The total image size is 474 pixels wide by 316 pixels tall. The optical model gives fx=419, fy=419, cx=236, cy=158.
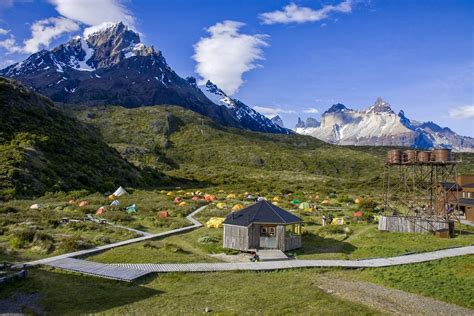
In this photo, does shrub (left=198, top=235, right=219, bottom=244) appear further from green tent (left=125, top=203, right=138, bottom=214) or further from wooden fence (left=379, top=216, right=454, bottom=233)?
green tent (left=125, top=203, right=138, bottom=214)

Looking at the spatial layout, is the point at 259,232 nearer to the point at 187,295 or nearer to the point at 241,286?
the point at 241,286

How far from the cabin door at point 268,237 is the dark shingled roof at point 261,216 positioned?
0.72 meters

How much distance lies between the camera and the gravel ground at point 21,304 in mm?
17944

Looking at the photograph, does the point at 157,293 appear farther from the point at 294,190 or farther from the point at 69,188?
the point at 294,190

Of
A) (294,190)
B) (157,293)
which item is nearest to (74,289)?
(157,293)

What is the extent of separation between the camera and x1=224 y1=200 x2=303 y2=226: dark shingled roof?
1243 inches

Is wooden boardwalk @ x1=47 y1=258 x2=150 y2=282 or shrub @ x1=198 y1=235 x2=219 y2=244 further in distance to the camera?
shrub @ x1=198 y1=235 x2=219 y2=244

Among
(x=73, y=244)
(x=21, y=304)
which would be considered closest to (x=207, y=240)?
(x=73, y=244)

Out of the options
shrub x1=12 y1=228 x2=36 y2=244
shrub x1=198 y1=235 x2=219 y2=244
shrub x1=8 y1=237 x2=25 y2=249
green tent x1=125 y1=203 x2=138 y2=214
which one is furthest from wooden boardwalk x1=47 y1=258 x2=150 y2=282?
green tent x1=125 y1=203 x2=138 y2=214

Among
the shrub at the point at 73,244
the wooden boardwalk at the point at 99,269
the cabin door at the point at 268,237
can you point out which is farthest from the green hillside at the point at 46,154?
the cabin door at the point at 268,237

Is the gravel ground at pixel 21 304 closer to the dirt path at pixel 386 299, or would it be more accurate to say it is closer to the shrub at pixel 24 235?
the shrub at pixel 24 235

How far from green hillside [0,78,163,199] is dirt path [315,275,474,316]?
45.4m

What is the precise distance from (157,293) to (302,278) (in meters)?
8.35

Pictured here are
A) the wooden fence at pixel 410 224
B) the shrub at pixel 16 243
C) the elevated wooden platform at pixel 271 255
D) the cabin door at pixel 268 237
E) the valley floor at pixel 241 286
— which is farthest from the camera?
the wooden fence at pixel 410 224
